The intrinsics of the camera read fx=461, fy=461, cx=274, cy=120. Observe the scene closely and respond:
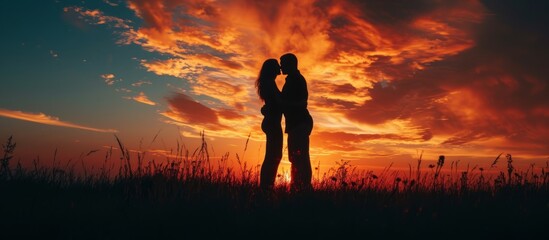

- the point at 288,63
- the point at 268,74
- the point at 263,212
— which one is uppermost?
the point at 288,63

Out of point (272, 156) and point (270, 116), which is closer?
point (272, 156)

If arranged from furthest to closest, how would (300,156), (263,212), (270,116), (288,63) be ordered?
(270,116) < (288,63) < (300,156) < (263,212)

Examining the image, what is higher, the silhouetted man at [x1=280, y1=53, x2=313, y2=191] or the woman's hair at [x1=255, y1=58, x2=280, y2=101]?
the woman's hair at [x1=255, y1=58, x2=280, y2=101]

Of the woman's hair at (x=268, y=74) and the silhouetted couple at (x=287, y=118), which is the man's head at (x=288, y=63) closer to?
the silhouetted couple at (x=287, y=118)

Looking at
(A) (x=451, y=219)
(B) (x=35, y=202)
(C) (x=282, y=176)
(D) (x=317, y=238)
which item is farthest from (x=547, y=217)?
(B) (x=35, y=202)

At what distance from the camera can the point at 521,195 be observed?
802 centimetres

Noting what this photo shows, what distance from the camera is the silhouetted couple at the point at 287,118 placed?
8.74 m

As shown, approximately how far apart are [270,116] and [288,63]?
3.57 feet

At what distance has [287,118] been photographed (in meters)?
8.95

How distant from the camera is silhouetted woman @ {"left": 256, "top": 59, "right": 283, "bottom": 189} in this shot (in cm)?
884

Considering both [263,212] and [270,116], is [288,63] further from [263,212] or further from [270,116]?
[263,212]

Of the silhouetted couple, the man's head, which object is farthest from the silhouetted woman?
the man's head

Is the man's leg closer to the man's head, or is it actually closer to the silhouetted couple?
the silhouetted couple

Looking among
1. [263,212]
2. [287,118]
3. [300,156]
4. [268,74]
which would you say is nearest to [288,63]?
[268,74]
